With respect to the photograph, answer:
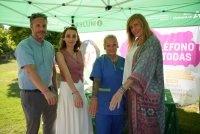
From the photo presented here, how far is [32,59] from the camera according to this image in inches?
67.1

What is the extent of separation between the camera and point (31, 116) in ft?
6.02

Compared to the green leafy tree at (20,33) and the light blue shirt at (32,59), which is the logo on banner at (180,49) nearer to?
the light blue shirt at (32,59)

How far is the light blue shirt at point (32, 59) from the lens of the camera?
5.52 ft

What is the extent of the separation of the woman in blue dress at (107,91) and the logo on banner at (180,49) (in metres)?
3.54

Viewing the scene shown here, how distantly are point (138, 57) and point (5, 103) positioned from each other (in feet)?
19.9

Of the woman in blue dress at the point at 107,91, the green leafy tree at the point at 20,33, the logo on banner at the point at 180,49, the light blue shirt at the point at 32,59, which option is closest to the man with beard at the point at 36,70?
the light blue shirt at the point at 32,59

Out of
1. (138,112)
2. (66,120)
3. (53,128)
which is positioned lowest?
(53,128)

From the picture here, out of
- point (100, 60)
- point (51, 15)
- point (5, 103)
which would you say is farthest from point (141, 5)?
point (5, 103)

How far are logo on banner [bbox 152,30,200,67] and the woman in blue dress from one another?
11.6 ft

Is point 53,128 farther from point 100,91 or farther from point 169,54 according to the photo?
point 169,54

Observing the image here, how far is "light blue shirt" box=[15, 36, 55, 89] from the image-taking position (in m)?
1.68

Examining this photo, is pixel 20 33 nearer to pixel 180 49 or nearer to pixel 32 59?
pixel 32 59

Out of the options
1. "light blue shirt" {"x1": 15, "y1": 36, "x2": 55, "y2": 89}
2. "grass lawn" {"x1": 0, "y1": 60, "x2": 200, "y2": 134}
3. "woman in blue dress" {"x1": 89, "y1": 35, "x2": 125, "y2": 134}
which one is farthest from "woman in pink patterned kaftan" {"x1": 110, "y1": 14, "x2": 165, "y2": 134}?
"grass lawn" {"x1": 0, "y1": 60, "x2": 200, "y2": 134}

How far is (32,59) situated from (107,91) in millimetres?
995
